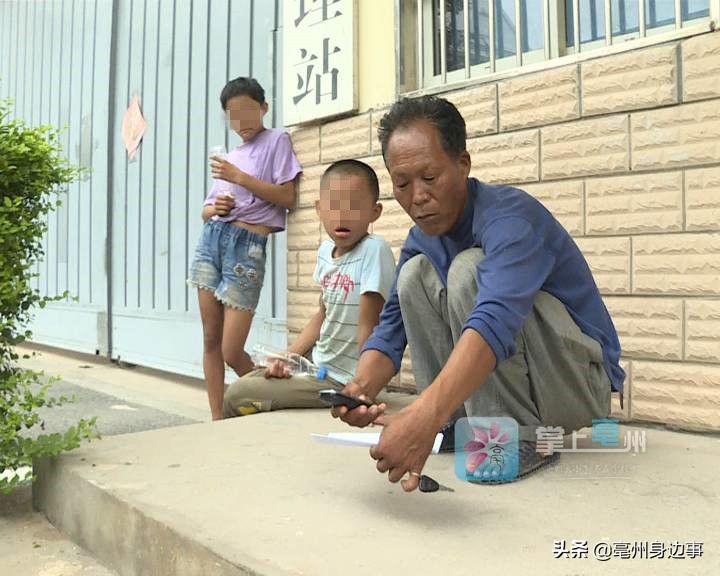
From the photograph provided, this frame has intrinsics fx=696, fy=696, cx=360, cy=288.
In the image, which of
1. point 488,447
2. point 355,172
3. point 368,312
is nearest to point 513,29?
point 355,172

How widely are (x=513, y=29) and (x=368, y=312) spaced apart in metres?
1.29

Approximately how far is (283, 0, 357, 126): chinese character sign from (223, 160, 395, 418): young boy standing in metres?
0.75

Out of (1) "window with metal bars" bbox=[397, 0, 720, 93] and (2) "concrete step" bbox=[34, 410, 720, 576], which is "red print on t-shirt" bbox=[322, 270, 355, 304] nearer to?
(2) "concrete step" bbox=[34, 410, 720, 576]

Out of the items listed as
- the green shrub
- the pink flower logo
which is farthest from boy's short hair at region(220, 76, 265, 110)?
the pink flower logo

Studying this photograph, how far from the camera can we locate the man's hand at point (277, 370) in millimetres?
2643

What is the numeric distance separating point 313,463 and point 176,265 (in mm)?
2972

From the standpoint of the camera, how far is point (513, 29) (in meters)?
2.78

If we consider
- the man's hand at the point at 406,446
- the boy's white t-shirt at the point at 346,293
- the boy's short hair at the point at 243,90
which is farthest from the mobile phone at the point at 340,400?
the boy's short hair at the point at 243,90

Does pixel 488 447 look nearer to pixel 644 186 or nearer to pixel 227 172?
pixel 644 186

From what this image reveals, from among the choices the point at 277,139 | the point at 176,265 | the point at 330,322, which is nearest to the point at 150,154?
the point at 176,265

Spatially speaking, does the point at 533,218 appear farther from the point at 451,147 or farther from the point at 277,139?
the point at 277,139

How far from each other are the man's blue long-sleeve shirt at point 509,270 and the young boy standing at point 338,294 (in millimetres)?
645

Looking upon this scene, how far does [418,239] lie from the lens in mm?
1929

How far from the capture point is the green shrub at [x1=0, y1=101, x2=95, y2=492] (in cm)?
195
